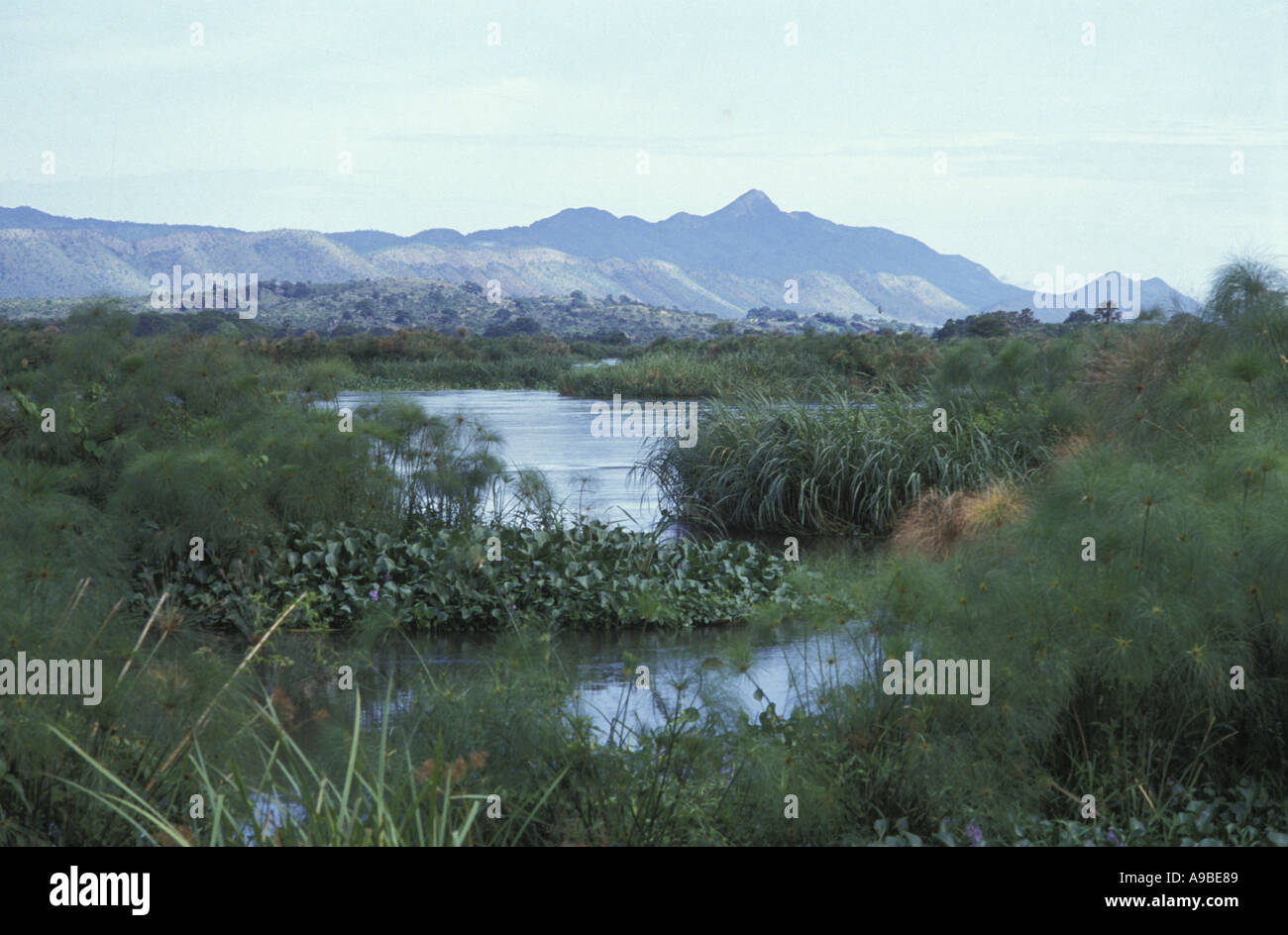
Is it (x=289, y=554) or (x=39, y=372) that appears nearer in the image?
(x=289, y=554)

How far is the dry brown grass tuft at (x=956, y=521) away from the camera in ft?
18.2

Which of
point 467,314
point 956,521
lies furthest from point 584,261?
point 956,521

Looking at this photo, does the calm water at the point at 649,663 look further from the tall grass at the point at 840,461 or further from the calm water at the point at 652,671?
the tall grass at the point at 840,461

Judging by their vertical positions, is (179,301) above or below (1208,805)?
above

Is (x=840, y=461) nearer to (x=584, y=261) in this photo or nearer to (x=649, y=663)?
(x=649, y=663)

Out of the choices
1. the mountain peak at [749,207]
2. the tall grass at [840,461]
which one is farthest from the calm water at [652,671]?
the mountain peak at [749,207]

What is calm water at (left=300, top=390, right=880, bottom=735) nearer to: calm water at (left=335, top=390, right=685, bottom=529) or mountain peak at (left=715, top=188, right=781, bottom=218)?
calm water at (left=335, top=390, right=685, bottom=529)

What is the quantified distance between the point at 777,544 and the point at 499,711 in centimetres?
666

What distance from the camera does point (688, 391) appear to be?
2745 centimetres

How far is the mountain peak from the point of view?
177262 mm
